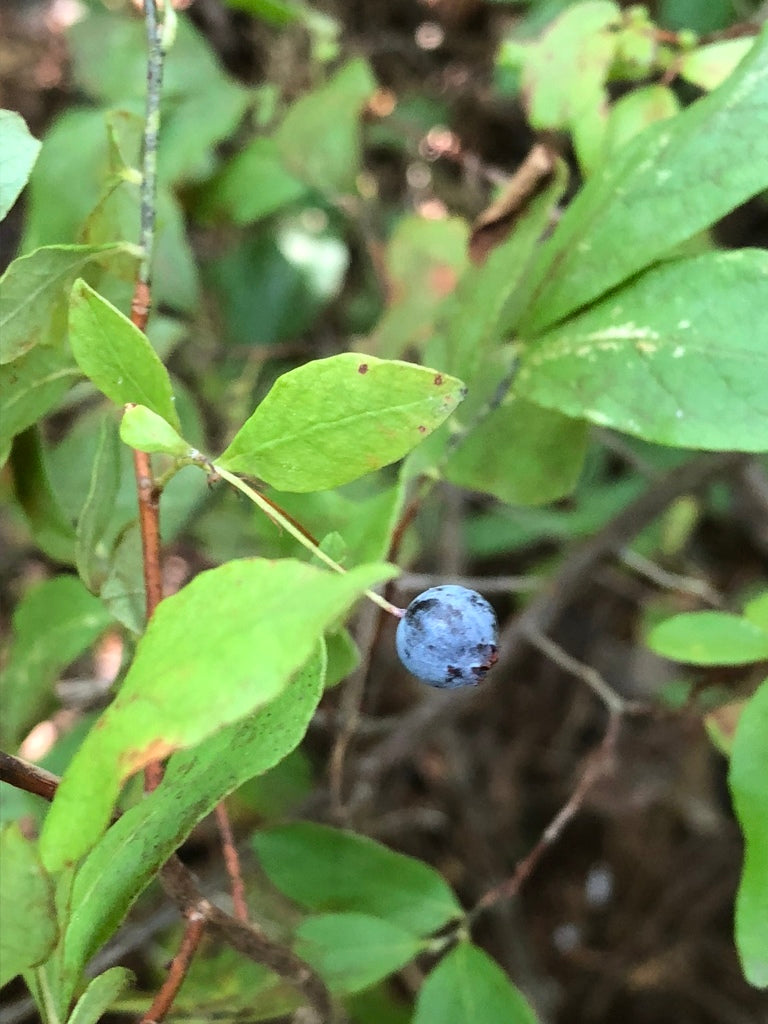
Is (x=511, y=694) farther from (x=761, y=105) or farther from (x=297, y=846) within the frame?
(x=761, y=105)

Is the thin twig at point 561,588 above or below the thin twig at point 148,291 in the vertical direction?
below

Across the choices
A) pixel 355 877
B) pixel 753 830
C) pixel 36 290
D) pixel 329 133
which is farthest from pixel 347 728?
pixel 329 133

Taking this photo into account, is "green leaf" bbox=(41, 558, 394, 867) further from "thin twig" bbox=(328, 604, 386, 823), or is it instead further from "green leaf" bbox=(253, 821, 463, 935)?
"green leaf" bbox=(253, 821, 463, 935)

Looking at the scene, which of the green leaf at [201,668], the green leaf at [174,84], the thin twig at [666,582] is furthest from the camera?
the green leaf at [174,84]

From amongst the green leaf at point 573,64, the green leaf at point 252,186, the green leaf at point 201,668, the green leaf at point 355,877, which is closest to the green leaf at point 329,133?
the green leaf at point 252,186

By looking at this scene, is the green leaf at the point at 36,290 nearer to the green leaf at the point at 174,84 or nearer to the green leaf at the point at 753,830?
the green leaf at the point at 753,830

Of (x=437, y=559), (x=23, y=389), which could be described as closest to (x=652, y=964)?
(x=437, y=559)
